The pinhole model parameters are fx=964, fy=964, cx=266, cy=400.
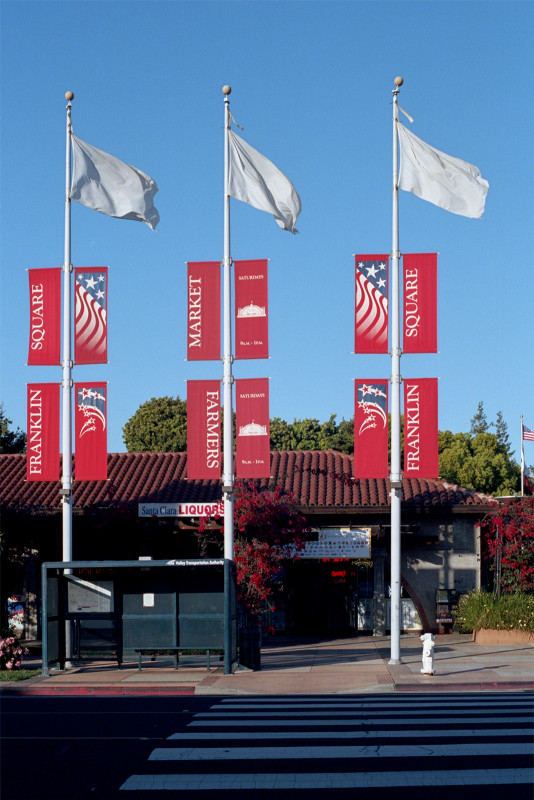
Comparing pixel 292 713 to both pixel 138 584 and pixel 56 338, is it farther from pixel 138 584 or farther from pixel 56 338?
pixel 56 338

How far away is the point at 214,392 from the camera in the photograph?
74.6 ft

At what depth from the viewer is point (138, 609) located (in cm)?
2202

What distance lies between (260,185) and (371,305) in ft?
12.9

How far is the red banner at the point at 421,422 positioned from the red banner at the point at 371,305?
3.93ft

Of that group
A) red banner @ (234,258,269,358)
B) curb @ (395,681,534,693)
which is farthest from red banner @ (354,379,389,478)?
curb @ (395,681,534,693)

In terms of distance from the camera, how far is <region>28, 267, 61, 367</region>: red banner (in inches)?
916

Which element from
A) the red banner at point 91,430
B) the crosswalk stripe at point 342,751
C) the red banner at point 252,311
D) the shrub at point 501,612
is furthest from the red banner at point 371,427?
the crosswalk stripe at point 342,751

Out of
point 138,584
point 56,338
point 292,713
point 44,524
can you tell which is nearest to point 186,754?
point 292,713

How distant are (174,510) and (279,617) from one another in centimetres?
523

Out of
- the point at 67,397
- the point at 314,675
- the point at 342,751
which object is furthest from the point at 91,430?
the point at 342,751

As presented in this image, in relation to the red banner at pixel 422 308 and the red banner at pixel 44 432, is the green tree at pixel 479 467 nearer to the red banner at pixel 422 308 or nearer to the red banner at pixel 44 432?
the red banner at pixel 422 308

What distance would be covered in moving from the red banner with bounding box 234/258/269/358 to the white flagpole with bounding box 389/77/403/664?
2.98m

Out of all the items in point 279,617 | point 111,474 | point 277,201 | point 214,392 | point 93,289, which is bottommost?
point 279,617

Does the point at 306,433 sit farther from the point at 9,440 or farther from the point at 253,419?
the point at 253,419
